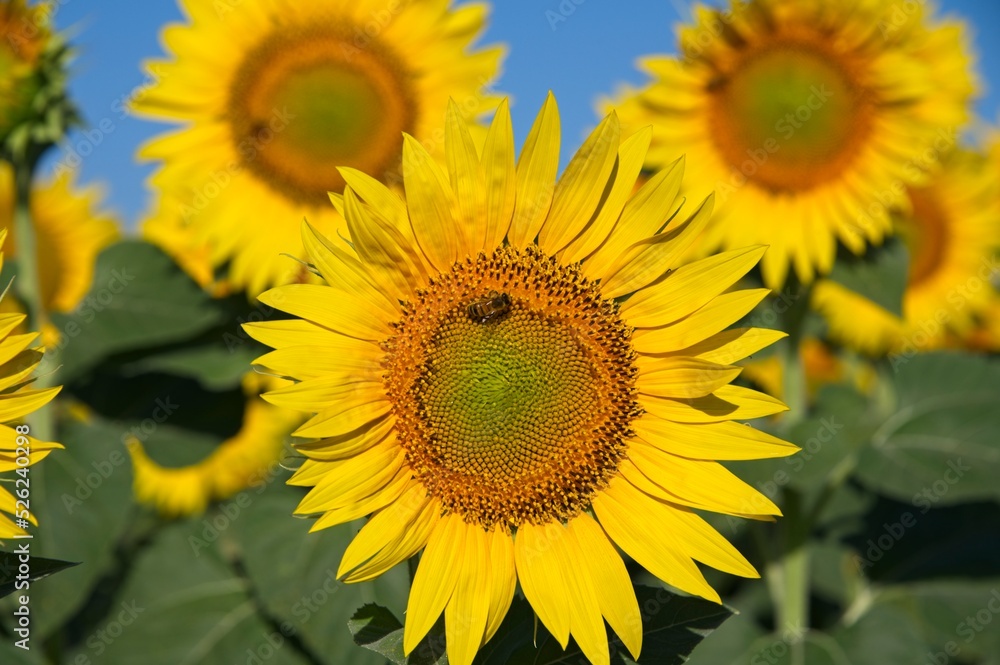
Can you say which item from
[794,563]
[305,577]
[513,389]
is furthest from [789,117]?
[305,577]

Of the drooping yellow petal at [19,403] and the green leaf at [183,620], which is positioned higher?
the drooping yellow petal at [19,403]

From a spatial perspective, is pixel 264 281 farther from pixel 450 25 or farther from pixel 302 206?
pixel 450 25

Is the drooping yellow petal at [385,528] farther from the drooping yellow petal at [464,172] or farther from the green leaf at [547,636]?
the drooping yellow petal at [464,172]

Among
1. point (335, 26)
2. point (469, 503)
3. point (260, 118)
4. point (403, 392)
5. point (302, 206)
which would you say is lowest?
point (469, 503)

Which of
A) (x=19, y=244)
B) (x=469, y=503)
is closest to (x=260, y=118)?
(x=19, y=244)

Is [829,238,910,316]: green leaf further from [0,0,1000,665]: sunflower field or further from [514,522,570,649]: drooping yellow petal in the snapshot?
[514,522,570,649]: drooping yellow petal

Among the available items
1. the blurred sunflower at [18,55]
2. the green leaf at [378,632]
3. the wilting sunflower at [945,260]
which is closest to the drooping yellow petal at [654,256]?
the green leaf at [378,632]

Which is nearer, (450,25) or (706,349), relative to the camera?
(706,349)
